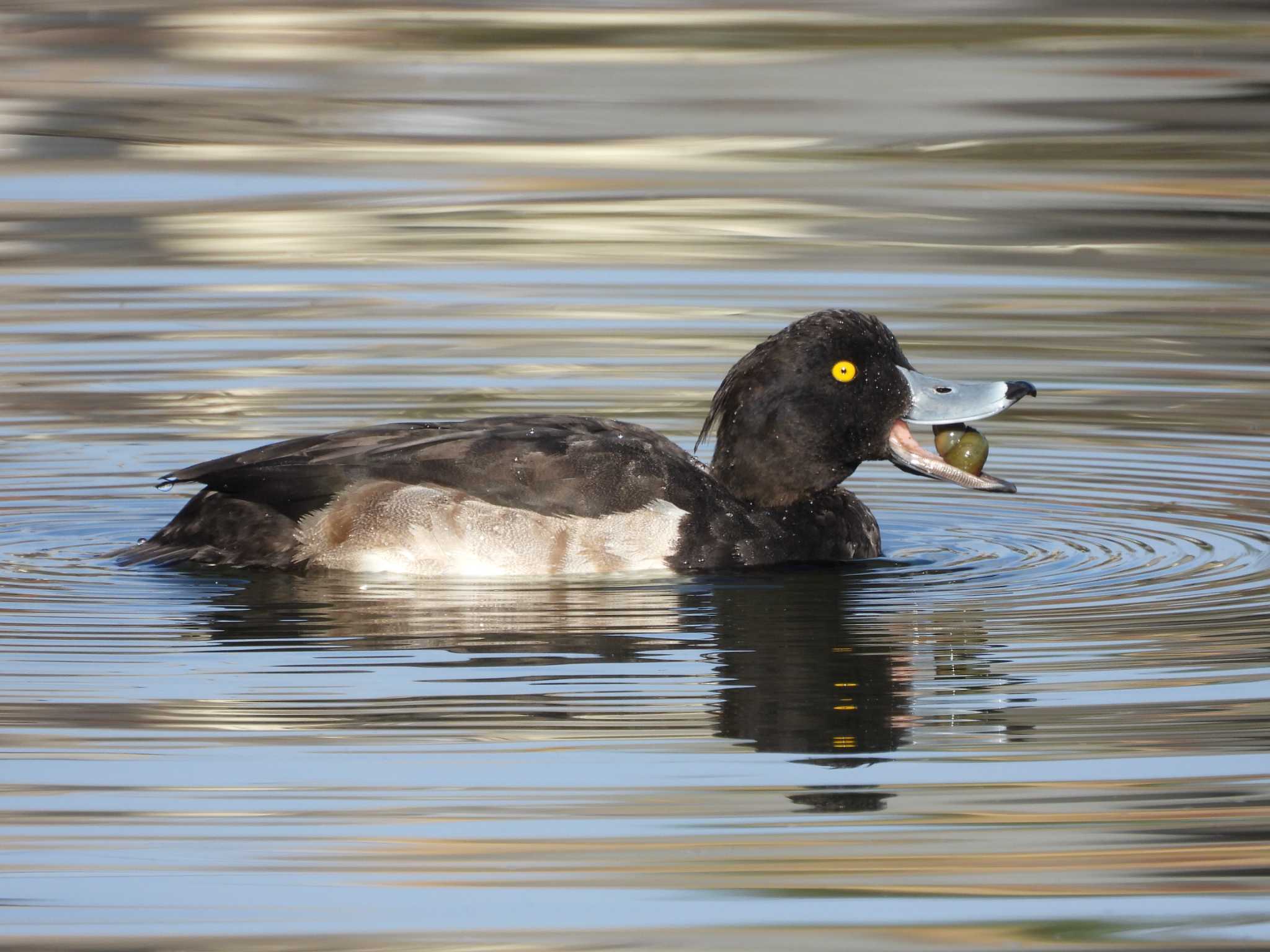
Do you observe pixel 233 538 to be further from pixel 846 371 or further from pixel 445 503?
pixel 846 371

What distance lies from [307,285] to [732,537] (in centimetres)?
586

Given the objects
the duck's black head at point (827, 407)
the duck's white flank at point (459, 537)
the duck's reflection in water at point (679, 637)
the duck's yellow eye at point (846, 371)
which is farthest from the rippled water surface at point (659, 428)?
the duck's yellow eye at point (846, 371)

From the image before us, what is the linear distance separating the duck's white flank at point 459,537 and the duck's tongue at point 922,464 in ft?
3.44

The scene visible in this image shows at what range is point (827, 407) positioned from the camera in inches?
357

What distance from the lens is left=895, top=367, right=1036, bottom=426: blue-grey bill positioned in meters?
→ 9.02

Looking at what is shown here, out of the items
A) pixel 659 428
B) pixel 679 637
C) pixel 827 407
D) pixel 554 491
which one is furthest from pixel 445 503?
pixel 659 428

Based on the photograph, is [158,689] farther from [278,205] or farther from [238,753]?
[278,205]

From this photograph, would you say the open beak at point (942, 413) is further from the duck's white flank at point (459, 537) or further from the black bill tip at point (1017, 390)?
the duck's white flank at point (459, 537)

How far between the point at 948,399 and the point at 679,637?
186 cm

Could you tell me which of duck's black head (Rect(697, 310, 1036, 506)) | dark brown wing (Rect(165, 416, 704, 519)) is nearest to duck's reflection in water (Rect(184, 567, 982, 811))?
dark brown wing (Rect(165, 416, 704, 519))

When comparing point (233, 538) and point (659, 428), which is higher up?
point (659, 428)

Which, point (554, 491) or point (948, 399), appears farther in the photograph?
point (948, 399)

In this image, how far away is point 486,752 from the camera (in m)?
6.34

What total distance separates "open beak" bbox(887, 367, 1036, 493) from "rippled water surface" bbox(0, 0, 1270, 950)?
0.31 meters
